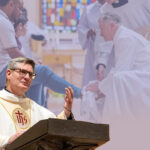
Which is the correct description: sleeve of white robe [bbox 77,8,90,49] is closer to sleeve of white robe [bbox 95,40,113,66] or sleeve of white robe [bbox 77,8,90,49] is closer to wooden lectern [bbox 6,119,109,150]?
sleeve of white robe [bbox 95,40,113,66]

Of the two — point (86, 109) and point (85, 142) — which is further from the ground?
point (85, 142)

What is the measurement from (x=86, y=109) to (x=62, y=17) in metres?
1.53

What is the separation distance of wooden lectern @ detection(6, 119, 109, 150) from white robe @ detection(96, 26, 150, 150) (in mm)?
3653

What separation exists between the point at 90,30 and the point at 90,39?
141 mm

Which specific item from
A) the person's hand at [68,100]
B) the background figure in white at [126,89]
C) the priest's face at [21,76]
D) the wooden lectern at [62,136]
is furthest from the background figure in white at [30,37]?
the wooden lectern at [62,136]

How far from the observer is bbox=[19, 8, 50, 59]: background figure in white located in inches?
248

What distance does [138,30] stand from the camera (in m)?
6.25

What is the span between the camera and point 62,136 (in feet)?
6.48

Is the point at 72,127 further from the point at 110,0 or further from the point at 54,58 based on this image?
the point at 110,0

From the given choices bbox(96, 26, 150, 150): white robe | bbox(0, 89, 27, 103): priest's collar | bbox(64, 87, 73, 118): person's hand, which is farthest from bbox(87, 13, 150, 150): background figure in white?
bbox(64, 87, 73, 118): person's hand

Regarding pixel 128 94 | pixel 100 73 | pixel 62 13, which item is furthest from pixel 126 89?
pixel 62 13

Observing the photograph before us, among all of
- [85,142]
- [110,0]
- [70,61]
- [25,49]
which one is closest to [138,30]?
[110,0]

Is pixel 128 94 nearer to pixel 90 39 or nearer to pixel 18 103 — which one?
pixel 90 39

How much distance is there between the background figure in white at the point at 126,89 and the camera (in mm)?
5762
